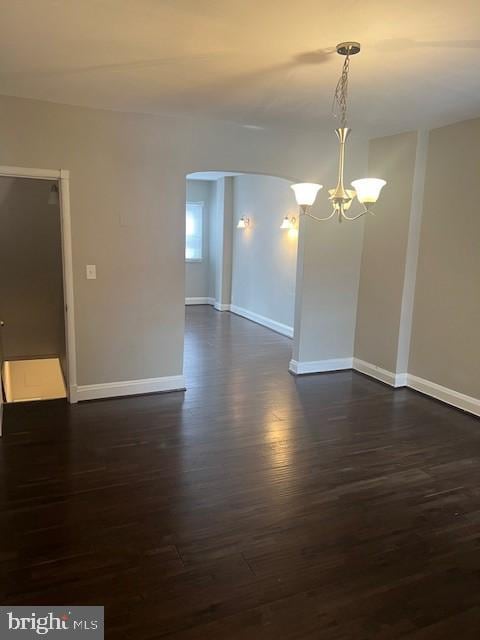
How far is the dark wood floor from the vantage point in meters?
1.99

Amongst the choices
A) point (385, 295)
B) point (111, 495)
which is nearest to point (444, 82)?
point (385, 295)

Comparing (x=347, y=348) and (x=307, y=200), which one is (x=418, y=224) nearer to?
(x=347, y=348)

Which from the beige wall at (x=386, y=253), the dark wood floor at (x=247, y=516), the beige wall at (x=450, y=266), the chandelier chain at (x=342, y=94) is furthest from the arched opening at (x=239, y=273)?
the chandelier chain at (x=342, y=94)

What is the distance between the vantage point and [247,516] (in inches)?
104

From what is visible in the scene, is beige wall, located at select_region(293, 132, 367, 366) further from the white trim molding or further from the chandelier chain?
the white trim molding

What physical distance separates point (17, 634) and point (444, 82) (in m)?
3.93

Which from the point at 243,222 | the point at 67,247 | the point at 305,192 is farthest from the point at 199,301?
the point at 305,192

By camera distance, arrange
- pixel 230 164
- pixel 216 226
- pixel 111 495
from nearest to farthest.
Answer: pixel 111 495 < pixel 230 164 < pixel 216 226

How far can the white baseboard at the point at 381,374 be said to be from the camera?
16.3ft

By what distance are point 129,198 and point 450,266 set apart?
312cm

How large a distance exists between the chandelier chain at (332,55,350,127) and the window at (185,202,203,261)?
248 inches

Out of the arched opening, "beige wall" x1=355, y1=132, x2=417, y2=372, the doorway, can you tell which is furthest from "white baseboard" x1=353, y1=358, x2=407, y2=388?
the doorway

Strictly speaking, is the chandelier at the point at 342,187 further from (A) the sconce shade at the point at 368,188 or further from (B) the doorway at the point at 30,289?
(B) the doorway at the point at 30,289

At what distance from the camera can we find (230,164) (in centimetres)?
450
